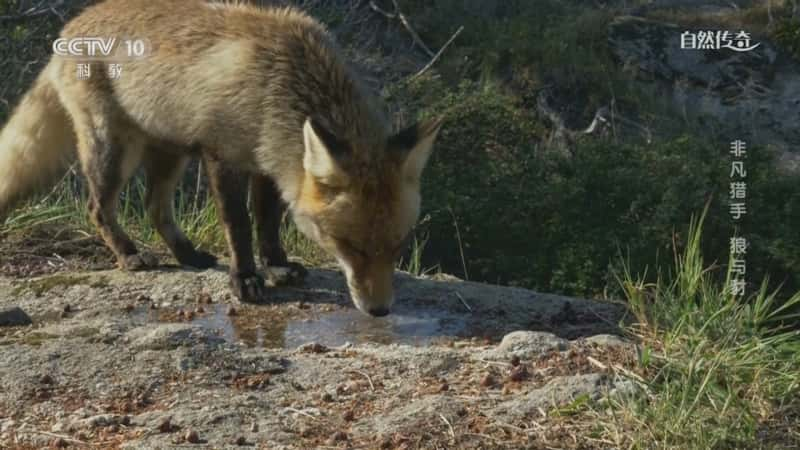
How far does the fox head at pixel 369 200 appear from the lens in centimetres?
562

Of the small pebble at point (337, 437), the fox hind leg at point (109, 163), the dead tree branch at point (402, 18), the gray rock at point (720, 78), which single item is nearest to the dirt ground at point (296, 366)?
the small pebble at point (337, 437)

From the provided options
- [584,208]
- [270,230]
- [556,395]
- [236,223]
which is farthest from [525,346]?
[584,208]

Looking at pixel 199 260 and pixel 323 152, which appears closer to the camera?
pixel 323 152

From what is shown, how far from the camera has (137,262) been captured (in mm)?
7016

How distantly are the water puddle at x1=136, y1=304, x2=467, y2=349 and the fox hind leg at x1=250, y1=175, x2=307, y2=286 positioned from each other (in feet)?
1.43

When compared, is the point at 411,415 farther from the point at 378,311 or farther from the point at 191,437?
the point at 378,311

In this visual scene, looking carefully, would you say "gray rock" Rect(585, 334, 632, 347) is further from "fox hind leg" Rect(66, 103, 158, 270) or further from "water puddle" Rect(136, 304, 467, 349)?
"fox hind leg" Rect(66, 103, 158, 270)

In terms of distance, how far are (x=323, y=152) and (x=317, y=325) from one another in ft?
3.34

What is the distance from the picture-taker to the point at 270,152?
620 cm

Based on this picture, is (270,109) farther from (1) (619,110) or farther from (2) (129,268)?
(1) (619,110)

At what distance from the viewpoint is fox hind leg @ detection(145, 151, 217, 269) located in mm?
7242

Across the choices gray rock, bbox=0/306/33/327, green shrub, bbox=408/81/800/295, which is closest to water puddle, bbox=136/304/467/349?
gray rock, bbox=0/306/33/327

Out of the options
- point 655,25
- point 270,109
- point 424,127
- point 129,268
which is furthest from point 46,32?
point 655,25

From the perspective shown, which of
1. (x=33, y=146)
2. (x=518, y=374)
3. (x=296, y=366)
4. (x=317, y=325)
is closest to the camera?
(x=518, y=374)
